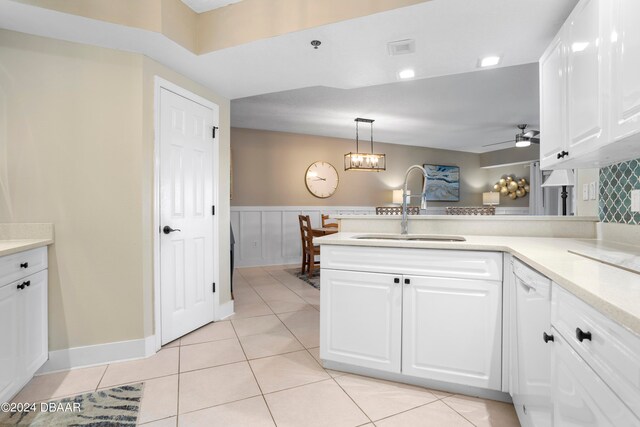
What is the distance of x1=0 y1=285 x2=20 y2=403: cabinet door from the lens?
164cm

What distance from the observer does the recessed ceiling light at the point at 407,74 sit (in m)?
2.71

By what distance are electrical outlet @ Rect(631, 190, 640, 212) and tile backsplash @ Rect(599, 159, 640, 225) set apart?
3cm

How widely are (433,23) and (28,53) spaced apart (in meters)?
2.61

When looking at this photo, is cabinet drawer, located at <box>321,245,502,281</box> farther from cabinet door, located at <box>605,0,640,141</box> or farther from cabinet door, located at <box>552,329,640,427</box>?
cabinet door, located at <box>605,0,640,141</box>

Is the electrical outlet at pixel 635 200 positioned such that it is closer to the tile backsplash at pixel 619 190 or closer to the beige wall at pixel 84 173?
the tile backsplash at pixel 619 190

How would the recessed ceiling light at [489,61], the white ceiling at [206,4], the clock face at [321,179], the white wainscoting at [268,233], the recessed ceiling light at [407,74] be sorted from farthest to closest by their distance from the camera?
the clock face at [321,179]
the white wainscoting at [268,233]
the recessed ceiling light at [407,74]
the recessed ceiling light at [489,61]
the white ceiling at [206,4]

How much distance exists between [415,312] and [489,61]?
6.40 ft

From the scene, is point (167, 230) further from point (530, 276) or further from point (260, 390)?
point (530, 276)

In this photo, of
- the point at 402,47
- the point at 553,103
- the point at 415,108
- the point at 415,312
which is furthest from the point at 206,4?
the point at 415,108

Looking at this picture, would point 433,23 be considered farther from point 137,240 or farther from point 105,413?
point 105,413

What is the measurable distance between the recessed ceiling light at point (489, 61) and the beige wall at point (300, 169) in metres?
4.19

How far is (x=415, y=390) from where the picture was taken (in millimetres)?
1961

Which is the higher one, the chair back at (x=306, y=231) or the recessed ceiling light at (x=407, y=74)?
the recessed ceiling light at (x=407, y=74)

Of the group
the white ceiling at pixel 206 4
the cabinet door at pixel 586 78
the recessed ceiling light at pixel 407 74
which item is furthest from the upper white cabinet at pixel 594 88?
the white ceiling at pixel 206 4
